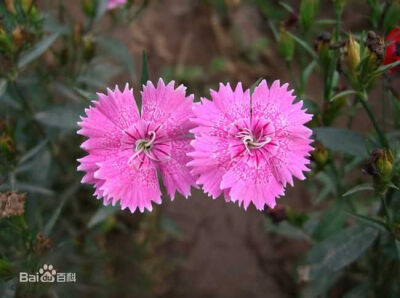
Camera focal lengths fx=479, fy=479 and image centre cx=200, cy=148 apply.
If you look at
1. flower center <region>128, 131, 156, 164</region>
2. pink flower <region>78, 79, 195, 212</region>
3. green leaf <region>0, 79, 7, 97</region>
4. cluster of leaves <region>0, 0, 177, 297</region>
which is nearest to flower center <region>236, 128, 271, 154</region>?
pink flower <region>78, 79, 195, 212</region>

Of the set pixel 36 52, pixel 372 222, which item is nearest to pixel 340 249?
pixel 372 222

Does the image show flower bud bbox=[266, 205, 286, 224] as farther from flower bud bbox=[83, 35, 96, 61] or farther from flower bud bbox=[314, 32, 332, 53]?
flower bud bbox=[83, 35, 96, 61]

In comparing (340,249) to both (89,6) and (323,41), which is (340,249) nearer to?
(323,41)

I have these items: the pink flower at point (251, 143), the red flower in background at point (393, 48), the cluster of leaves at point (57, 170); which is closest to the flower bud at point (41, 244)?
the cluster of leaves at point (57, 170)

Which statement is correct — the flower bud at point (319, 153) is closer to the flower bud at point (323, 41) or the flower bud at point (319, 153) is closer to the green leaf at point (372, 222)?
the green leaf at point (372, 222)

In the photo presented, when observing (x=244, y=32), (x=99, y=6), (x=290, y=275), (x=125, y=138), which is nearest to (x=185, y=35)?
(x=244, y=32)

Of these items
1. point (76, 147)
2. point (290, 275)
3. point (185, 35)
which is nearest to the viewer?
point (76, 147)

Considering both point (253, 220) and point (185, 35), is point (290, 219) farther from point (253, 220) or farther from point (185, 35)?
point (185, 35)
